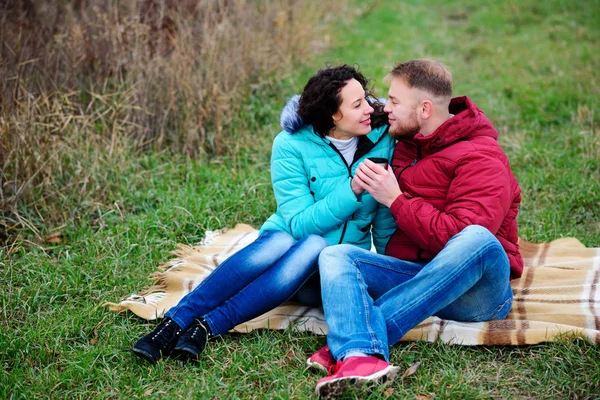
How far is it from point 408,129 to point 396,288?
0.85 metres

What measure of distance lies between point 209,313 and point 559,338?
1.73 m

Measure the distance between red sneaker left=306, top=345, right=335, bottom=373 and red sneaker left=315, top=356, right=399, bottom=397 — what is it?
0.15 meters

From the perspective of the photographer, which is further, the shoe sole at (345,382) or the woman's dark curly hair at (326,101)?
the woman's dark curly hair at (326,101)

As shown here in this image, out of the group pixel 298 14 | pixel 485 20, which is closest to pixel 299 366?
pixel 298 14

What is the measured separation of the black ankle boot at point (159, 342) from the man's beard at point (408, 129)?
1.51 m

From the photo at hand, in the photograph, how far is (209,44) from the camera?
19.2 ft

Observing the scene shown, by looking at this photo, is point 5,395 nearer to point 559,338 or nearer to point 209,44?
point 559,338

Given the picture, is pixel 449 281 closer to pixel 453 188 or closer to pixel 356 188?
pixel 453 188

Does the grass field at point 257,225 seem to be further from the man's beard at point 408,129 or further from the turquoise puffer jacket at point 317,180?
the man's beard at point 408,129

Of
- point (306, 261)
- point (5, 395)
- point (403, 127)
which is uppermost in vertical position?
point (403, 127)

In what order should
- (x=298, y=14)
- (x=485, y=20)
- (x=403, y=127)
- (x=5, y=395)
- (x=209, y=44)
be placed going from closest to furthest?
(x=5, y=395) < (x=403, y=127) < (x=209, y=44) < (x=298, y=14) < (x=485, y=20)

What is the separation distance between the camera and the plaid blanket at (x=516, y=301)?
3148 mm

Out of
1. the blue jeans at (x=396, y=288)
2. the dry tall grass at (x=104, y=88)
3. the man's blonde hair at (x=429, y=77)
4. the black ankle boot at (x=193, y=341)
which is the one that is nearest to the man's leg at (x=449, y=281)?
the blue jeans at (x=396, y=288)

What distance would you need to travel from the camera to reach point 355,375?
264 cm
